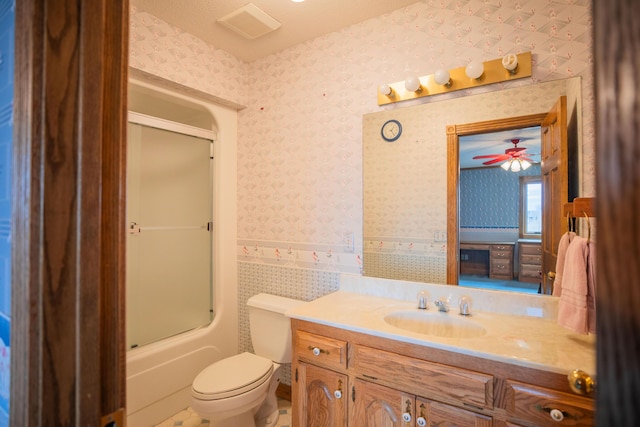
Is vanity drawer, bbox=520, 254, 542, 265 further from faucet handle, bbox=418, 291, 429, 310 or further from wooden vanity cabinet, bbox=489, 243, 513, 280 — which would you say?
faucet handle, bbox=418, 291, 429, 310

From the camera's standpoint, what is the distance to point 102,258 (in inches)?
22.9

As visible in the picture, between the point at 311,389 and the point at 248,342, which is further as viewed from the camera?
the point at 248,342

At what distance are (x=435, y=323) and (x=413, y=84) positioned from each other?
1.29 meters

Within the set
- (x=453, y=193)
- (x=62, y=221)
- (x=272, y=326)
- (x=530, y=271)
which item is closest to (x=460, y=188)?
(x=453, y=193)

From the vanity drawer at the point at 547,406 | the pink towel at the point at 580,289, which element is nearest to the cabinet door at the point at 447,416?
the vanity drawer at the point at 547,406

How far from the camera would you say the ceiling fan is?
1585 mm

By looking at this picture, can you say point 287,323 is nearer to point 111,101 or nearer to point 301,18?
point 111,101

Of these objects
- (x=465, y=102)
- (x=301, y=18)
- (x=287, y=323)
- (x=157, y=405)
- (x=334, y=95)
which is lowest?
(x=157, y=405)

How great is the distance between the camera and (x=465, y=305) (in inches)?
62.4

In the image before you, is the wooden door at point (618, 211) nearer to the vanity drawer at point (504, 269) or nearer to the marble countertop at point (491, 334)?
the marble countertop at point (491, 334)

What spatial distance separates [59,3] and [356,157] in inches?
65.8

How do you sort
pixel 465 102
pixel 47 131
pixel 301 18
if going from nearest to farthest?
pixel 47 131 < pixel 465 102 < pixel 301 18

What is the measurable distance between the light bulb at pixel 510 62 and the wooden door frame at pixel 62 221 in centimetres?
167

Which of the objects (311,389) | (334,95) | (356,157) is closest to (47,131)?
(311,389)
